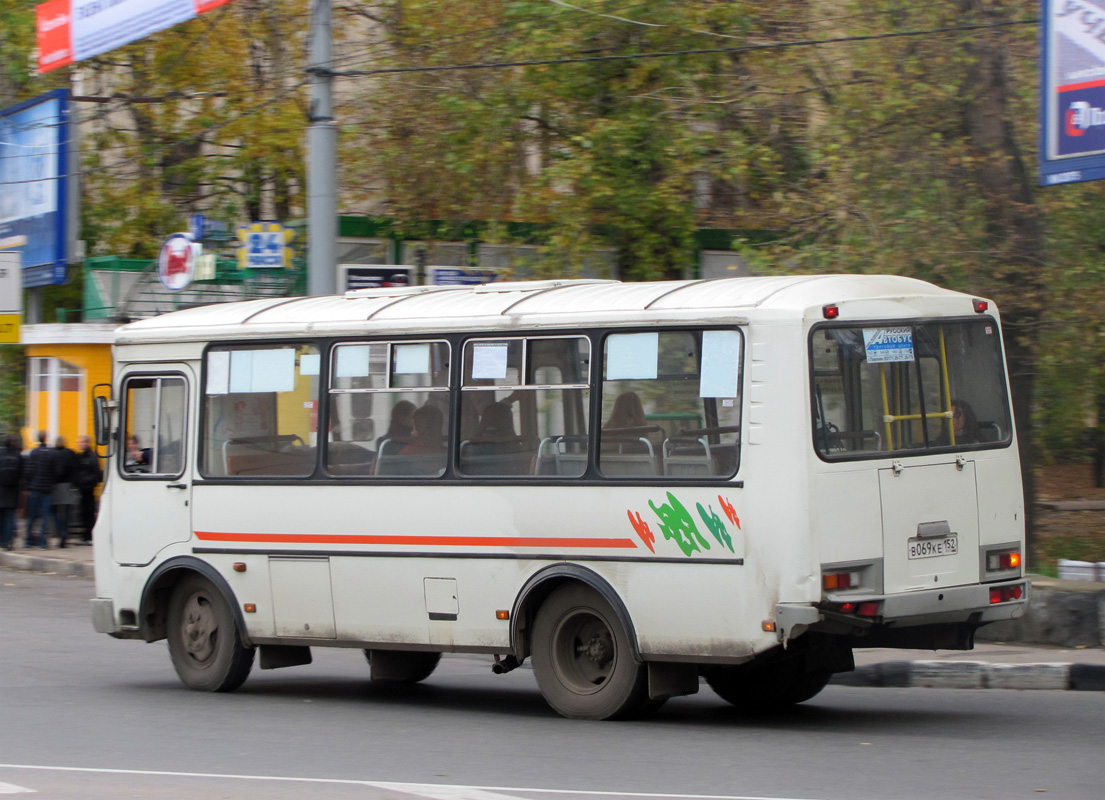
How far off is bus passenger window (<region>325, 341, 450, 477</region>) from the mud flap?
6.15ft

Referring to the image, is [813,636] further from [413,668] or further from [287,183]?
[287,183]

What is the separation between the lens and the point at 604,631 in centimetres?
880

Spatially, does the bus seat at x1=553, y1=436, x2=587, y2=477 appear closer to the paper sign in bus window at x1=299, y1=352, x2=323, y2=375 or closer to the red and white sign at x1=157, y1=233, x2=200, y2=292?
the paper sign in bus window at x1=299, y1=352, x2=323, y2=375

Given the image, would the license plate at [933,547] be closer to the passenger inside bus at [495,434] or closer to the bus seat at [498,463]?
the bus seat at [498,463]

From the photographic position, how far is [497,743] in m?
8.16

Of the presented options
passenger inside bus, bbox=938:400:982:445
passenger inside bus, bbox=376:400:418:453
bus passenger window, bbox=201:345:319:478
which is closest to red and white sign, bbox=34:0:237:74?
bus passenger window, bbox=201:345:319:478

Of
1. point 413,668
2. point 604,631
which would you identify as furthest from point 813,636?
point 413,668

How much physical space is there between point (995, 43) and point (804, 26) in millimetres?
4724

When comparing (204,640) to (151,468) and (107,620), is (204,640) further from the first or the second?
(151,468)

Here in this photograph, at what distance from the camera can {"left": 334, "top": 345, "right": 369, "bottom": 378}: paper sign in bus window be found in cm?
974

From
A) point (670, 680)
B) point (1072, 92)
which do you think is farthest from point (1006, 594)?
point (1072, 92)

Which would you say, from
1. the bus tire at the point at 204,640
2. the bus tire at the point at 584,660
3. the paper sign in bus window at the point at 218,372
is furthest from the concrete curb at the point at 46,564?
the bus tire at the point at 584,660

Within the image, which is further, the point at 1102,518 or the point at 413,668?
the point at 1102,518

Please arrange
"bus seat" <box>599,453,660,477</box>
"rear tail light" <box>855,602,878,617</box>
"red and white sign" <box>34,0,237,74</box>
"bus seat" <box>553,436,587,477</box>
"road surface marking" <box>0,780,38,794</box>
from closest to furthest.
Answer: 1. "road surface marking" <box>0,780,38,794</box>
2. "rear tail light" <box>855,602,878,617</box>
3. "bus seat" <box>599,453,660,477</box>
4. "bus seat" <box>553,436,587,477</box>
5. "red and white sign" <box>34,0,237,74</box>
